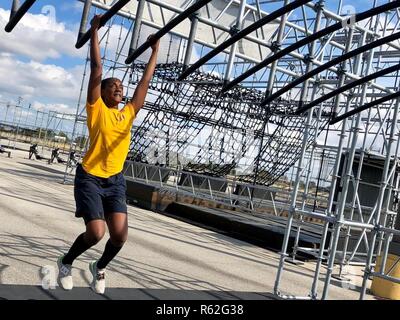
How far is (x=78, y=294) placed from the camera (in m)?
4.60

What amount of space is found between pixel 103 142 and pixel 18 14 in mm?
2251

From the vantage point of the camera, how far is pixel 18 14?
557 cm

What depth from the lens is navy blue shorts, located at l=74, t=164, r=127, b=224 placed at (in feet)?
13.4

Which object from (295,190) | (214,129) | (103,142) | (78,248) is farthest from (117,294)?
(214,129)

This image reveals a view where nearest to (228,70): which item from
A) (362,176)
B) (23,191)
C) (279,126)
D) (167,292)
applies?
(167,292)

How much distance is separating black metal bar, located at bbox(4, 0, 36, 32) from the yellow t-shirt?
175 cm

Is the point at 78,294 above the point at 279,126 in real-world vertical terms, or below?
below

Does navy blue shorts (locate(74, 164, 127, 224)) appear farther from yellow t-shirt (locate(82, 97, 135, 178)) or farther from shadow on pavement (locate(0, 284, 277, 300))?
shadow on pavement (locate(0, 284, 277, 300))

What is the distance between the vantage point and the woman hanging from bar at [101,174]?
4.12 meters

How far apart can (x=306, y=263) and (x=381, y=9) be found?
23.4 ft

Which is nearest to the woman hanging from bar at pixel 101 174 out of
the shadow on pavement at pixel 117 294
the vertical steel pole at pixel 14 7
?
the shadow on pavement at pixel 117 294

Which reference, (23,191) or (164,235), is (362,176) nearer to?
(164,235)

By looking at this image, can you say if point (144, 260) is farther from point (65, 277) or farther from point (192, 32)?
point (192, 32)

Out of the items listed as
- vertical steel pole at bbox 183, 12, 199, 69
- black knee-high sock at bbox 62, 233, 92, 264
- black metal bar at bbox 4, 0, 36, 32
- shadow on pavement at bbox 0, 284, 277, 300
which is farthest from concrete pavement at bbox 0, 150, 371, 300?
vertical steel pole at bbox 183, 12, 199, 69
